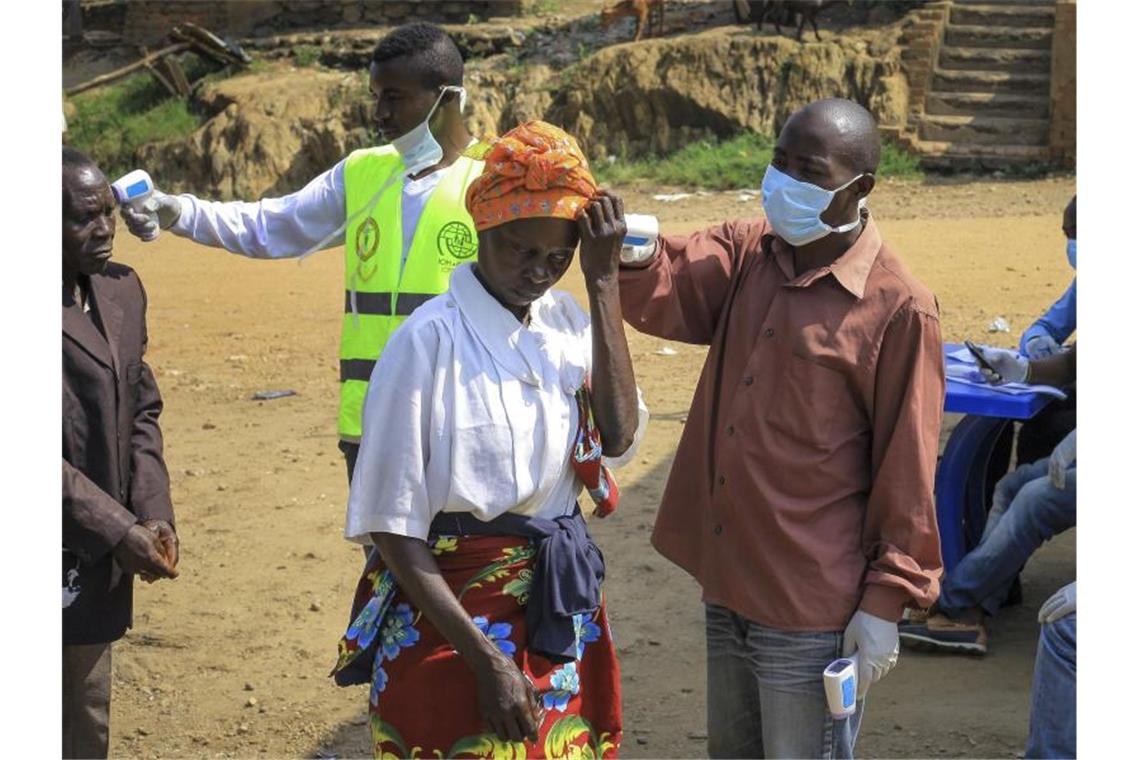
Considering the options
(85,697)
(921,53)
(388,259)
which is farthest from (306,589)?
(921,53)

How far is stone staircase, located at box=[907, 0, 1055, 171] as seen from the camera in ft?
52.0

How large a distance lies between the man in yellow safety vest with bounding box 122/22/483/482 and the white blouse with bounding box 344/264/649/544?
4.01 feet

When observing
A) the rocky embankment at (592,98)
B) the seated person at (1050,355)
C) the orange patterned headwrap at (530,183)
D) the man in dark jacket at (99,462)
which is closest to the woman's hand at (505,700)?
the orange patterned headwrap at (530,183)

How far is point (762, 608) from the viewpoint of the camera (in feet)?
10.5

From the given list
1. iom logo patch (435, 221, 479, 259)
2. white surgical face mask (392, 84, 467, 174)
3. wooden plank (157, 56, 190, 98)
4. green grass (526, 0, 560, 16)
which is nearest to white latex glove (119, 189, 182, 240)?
white surgical face mask (392, 84, 467, 174)

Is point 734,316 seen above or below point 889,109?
above

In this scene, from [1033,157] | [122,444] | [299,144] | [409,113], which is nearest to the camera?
[122,444]

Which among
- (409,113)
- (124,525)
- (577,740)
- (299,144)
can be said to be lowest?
(299,144)

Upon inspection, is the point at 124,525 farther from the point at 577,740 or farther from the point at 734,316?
the point at 734,316

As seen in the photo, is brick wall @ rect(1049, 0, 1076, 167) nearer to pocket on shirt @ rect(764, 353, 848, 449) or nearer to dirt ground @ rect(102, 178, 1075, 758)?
dirt ground @ rect(102, 178, 1075, 758)

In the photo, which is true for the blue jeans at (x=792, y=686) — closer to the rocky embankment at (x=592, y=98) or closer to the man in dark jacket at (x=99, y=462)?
the man in dark jacket at (x=99, y=462)

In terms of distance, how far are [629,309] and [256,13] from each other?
739 inches

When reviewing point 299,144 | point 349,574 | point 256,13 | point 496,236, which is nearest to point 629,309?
point 496,236

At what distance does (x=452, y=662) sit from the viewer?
9.52ft
